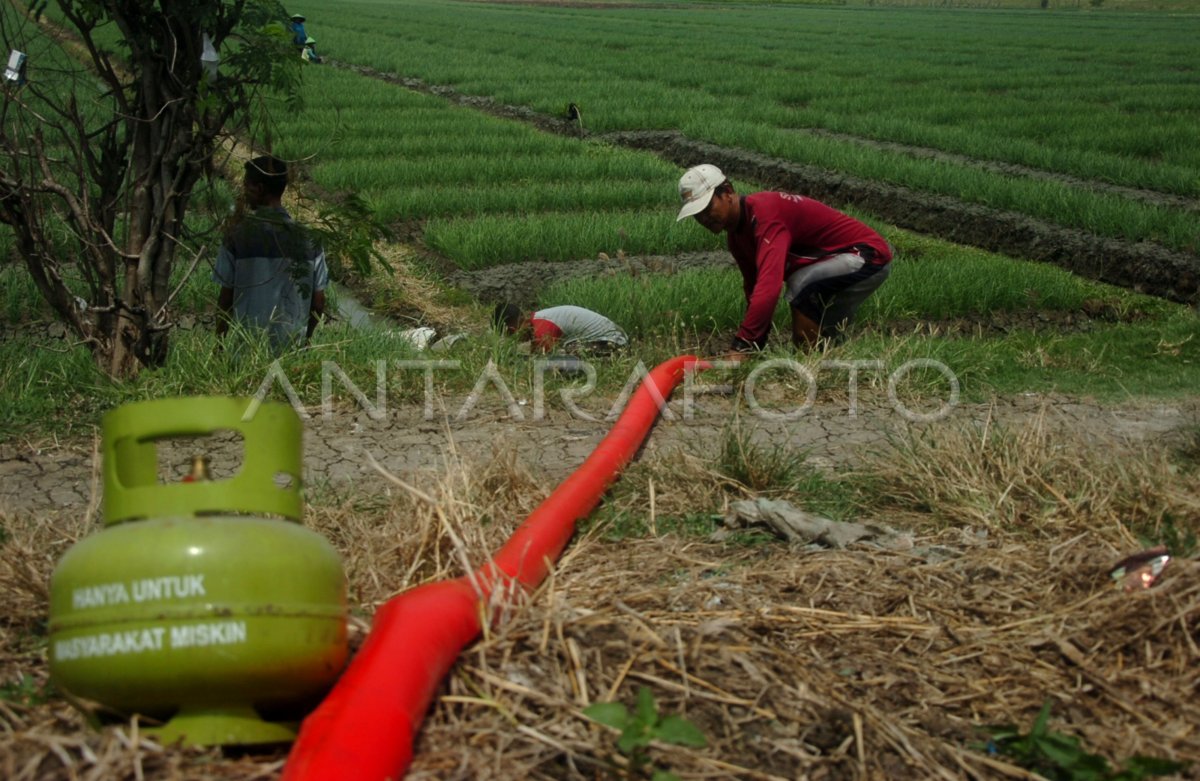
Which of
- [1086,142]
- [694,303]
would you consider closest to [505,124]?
[1086,142]

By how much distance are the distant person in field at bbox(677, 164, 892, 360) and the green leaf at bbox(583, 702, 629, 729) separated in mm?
3335

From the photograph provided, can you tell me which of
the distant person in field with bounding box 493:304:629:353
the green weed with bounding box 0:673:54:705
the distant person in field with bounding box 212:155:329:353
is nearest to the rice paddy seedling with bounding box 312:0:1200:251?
the distant person in field with bounding box 493:304:629:353

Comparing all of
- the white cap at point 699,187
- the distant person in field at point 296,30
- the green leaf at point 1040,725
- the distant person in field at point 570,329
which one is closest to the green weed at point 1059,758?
the green leaf at point 1040,725

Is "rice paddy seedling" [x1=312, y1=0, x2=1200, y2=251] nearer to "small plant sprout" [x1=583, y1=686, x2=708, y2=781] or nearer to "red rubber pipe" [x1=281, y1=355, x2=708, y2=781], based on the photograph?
"red rubber pipe" [x1=281, y1=355, x2=708, y2=781]

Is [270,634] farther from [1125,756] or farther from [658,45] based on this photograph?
[658,45]

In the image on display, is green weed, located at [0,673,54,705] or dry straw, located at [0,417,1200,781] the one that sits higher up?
green weed, located at [0,673,54,705]

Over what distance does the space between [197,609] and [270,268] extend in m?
3.63

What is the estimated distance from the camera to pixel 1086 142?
1383 cm

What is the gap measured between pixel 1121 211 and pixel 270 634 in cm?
915

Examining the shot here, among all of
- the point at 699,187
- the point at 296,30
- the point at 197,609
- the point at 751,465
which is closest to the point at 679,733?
the point at 197,609

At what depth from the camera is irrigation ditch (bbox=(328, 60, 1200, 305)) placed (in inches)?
336

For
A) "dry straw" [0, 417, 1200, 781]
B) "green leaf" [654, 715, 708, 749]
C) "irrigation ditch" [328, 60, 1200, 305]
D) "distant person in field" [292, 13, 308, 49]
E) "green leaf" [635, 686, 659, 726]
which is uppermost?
"distant person in field" [292, 13, 308, 49]

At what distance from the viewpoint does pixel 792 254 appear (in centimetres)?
591

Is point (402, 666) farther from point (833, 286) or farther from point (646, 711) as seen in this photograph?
point (833, 286)
